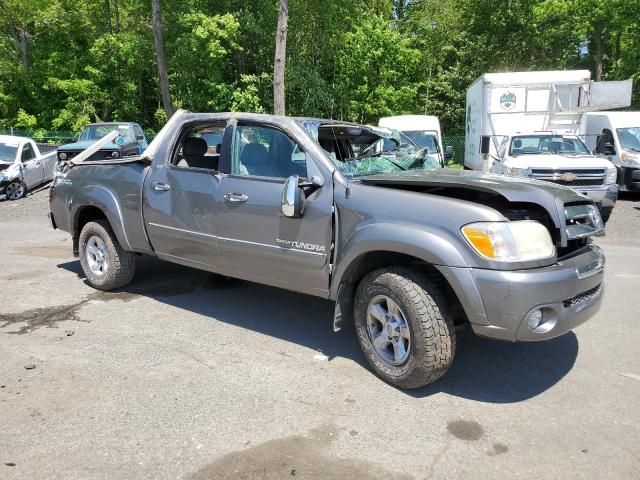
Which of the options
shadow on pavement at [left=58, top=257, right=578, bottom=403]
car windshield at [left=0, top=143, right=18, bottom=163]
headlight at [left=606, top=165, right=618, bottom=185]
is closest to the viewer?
shadow on pavement at [left=58, top=257, right=578, bottom=403]

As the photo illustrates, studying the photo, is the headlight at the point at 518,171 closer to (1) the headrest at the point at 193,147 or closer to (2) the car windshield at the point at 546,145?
(2) the car windshield at the point at 546,145

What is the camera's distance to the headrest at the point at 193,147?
5355 millimetres

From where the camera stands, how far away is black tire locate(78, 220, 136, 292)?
5953mm

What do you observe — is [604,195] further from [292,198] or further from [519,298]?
[292,198]

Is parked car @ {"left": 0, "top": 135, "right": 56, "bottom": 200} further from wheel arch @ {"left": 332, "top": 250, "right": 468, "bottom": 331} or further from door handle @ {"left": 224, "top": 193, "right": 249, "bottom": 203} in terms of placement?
wheel arch @ {"left": 332, "top": 250, "right": 468, "bottom": 331}

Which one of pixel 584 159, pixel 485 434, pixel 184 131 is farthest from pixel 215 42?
pixel 485 434

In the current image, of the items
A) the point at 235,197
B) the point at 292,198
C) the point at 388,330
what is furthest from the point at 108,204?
the point at 388,330

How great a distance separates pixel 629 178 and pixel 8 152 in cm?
1654

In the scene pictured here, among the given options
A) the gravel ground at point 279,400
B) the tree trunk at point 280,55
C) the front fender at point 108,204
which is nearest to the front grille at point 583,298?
the gravel ground at point 279,400

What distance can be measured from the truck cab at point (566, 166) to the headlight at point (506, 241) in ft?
24.4

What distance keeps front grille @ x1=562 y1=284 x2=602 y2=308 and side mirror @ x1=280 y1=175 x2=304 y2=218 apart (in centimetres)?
191

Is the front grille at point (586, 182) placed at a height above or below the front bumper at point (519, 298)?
above

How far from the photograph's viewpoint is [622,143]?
1529 centimetres

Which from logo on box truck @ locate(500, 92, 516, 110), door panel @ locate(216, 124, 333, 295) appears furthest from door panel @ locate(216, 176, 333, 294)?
logo on box truck @ locate(500, 92, 516, 110)
